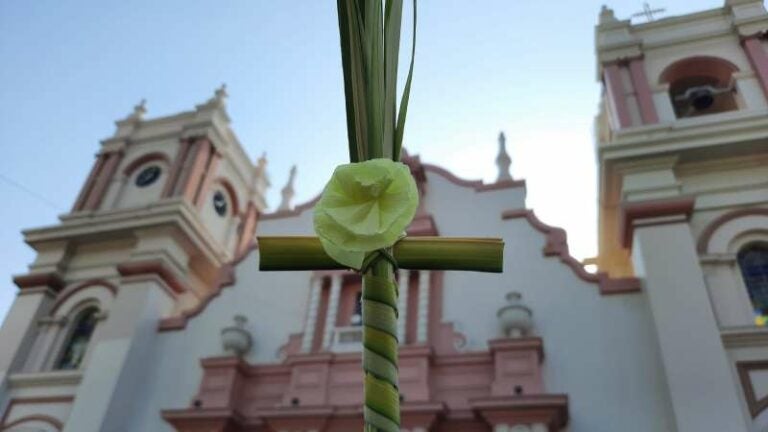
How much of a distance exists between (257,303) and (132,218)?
3.44 m

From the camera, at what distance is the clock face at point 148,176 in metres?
14.8

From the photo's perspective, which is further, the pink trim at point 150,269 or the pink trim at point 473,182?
the pink trim at point 150,269

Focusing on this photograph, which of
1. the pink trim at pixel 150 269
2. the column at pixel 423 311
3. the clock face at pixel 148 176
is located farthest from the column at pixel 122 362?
the column at pixel 423 311

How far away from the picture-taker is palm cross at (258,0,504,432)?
137 centimetres

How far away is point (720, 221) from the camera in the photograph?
389 inches

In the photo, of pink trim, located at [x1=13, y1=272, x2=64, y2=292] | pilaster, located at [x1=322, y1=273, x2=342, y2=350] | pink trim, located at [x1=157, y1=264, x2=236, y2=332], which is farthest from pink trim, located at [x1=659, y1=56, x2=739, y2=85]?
pink trim, located at [x1=13, y1=272, x2=64, y2=292]

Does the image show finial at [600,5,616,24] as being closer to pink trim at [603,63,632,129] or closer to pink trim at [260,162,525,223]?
pink trim at [603,63,632,129]

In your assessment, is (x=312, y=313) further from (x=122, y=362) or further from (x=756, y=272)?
(x=756, y=272)

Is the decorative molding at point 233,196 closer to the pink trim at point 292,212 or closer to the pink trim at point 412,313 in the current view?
the pink trim at point 292,212

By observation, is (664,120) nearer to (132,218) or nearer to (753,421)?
(753,421)

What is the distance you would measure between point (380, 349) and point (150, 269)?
1137cm

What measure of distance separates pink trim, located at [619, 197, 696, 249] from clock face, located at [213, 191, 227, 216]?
9144 mm

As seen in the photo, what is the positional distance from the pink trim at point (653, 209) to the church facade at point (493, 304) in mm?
21

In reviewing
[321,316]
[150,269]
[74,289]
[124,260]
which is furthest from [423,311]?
[74,289]
